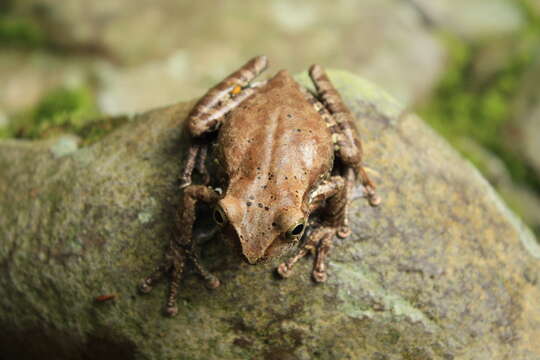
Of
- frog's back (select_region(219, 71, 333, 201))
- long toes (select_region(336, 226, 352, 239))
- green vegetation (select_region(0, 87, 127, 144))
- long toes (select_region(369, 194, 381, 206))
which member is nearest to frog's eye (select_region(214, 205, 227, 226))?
frog's back (select_region(219, 71, 333, 201))

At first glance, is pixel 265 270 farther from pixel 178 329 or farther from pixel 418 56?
pixel 418 56

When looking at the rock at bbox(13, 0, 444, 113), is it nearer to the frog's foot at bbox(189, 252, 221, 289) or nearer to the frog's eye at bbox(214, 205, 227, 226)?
the frog's foot at bbox(189, 252, 221, 289)

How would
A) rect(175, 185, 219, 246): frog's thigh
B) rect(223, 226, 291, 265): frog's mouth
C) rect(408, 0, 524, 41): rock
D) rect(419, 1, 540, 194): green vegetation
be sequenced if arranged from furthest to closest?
1. rect(408, 0, 524, 41): rock
2. rect(419, 1, 540, 194): green vegetation
3. rect(175, 185, 219, 246): frog's thigh
4. rect(223, 226, 291, 265): frog's mouth

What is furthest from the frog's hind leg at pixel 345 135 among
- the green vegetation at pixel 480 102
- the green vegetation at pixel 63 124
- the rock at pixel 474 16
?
the rock at pixel 474 16

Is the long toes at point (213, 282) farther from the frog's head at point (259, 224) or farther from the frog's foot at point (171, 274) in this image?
the frog's head at point (259, 224)

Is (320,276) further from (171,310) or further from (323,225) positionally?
(171,310)

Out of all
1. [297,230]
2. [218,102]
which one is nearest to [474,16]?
[218,102]

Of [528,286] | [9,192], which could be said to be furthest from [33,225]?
[528,286]
